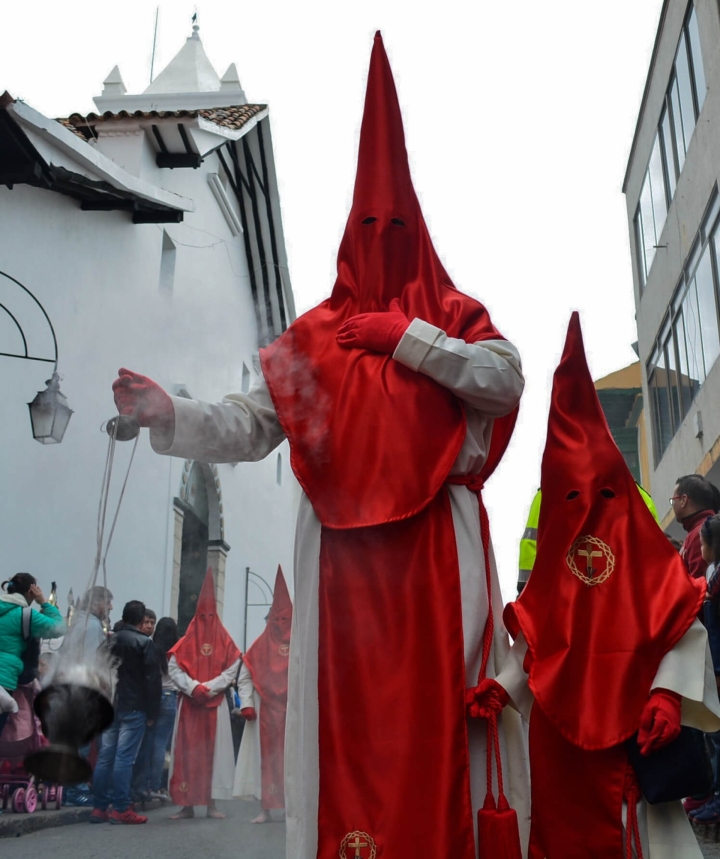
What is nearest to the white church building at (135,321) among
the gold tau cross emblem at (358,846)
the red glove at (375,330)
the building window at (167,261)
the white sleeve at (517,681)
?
the building window at (167,261)

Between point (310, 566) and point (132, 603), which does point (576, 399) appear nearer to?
point (310, 566)

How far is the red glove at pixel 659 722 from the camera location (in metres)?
2.28

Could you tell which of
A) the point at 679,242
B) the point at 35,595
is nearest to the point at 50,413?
the point at 35,595

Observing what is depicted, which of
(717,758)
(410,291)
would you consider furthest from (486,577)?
(717,758)

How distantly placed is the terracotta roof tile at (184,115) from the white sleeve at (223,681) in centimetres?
336

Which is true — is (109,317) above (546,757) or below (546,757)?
above

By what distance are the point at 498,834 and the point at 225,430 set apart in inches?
48.6

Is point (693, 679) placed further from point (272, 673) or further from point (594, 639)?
point (272, 673)

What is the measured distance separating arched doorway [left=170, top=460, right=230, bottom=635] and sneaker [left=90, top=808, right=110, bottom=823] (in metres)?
1.53

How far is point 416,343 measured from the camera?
259cm

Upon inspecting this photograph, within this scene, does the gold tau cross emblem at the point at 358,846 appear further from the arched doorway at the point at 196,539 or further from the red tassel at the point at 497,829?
the arched doorway at the point at 196,539

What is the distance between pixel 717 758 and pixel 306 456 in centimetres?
254

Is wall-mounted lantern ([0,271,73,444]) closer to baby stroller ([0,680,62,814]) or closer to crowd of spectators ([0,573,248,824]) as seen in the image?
crowd of spectators ([0,573,248,824])

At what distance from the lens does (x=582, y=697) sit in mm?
2420
